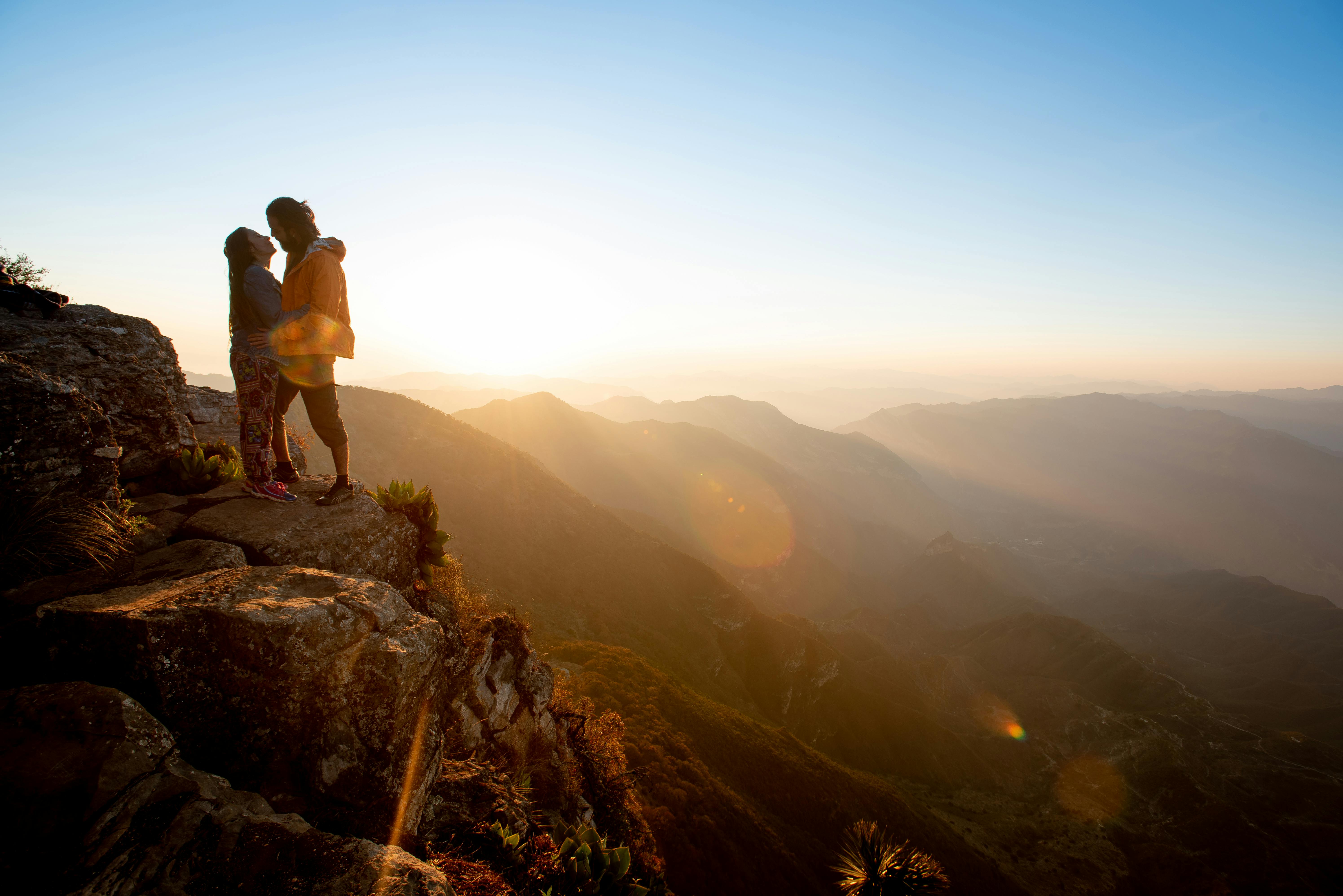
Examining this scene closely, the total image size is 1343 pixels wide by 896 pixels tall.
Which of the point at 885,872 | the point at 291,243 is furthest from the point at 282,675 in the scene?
the point at 885,872

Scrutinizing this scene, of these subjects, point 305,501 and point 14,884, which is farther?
point 305,501

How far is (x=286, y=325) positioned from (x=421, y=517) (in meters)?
3.51

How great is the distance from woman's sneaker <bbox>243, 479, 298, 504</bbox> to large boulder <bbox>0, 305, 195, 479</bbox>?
1.46m

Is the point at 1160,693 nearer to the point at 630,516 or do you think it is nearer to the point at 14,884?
the point at 630,516

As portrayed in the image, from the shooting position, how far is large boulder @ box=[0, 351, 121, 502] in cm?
484

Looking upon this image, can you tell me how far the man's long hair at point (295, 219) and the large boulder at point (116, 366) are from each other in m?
2.96

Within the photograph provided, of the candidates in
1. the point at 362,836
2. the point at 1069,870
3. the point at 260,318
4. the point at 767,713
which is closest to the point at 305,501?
the point at 260,318

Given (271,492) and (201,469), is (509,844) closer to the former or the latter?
(271,492)

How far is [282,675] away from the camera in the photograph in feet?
15.7

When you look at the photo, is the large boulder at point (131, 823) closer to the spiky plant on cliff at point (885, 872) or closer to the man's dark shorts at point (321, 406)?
the man's dark shorts at point (321, 406)

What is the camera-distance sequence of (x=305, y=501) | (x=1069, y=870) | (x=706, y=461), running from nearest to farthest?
1. (x=305, y=501)
2. (x=1069, y=870)
3. (x=706, y=461)

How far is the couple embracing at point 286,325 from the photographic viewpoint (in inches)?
265

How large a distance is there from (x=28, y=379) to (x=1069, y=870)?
69.7m

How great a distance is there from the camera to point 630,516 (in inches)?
3836
